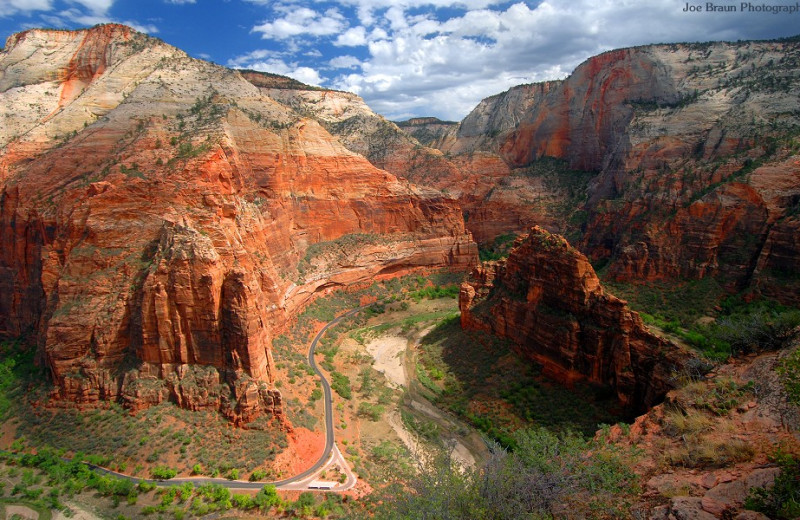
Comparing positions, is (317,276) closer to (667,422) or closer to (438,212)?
(438,212)

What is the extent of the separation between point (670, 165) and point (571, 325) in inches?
1348

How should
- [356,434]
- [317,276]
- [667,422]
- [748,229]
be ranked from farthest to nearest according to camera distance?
[317,276]
[748,229]
[356,434]
[667,422]

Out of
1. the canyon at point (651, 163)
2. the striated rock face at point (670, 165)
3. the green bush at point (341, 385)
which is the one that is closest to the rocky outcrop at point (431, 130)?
the canyon at point (651, 163)

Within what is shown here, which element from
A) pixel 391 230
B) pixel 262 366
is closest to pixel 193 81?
pixel 391 230

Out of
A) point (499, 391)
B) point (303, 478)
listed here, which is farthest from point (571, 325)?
point (303, 478)

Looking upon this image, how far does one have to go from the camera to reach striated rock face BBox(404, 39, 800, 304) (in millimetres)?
36594

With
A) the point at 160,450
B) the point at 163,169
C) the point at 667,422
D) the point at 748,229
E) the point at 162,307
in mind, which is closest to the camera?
the point at 667,422

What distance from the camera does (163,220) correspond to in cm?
2956

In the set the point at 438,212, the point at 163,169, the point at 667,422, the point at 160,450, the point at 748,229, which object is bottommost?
the point at 160,450

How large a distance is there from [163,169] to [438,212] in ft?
126

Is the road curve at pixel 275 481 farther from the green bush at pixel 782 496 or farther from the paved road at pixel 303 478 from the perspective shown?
the green bush at pixel 782 496

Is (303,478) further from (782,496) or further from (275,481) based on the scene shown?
(782,496)

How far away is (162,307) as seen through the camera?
2595 centimetres

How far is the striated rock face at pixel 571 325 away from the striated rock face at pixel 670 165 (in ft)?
48.2
